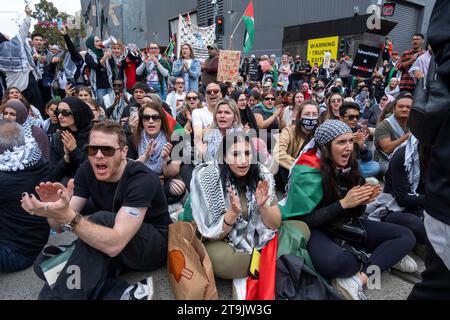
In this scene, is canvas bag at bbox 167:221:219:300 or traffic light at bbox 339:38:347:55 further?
traffic light at bbox 339:38:347:55

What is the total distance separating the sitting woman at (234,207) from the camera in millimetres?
2322

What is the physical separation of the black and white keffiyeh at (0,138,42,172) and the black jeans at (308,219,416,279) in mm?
2262

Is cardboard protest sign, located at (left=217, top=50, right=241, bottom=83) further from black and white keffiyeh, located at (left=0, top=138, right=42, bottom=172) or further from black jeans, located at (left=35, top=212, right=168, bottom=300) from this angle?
black jeans, located at (left=35, top=212, right=168, bottom=300)

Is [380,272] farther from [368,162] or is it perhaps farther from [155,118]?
[155,118]

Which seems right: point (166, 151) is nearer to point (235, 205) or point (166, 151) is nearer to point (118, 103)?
point (235, 205)

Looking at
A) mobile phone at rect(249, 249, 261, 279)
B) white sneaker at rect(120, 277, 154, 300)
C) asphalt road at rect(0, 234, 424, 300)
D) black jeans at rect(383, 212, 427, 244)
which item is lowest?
asphalt road at rect(0, 234, 424, 300)

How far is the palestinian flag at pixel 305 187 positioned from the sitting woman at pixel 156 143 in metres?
1.47

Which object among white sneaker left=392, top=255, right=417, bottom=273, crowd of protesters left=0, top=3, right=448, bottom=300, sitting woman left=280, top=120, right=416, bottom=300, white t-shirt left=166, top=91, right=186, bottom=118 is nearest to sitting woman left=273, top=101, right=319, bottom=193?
crowd of protesters left=0, top=3, right=448, bottom=300

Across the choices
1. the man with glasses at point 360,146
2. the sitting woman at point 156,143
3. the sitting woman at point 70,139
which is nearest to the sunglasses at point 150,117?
the sitting woman at point 156,143

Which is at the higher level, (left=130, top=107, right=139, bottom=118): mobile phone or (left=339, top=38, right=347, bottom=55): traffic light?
(left=339, top=38, right=347, bottom=55): traffic light

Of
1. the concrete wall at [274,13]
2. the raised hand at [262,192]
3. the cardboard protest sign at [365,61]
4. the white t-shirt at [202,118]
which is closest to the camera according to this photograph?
the raised hand at [262,192]

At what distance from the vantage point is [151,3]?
34.2 m

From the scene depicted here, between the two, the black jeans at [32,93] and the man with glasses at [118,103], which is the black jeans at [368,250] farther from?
the black jeans at [32,93]

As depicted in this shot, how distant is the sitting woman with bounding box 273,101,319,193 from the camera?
13.8ft
